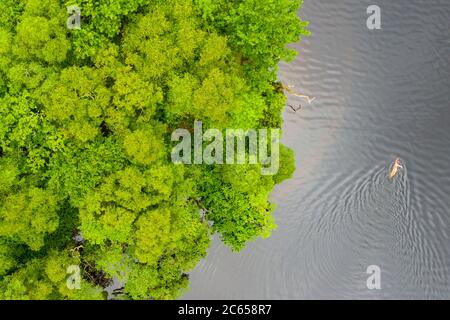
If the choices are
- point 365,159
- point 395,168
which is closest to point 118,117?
point 365,159

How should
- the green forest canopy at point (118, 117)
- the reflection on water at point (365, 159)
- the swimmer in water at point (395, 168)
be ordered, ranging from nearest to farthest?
the green forest canopy at point (118, 117), the reflection on water at point (365, 159), the swimmer in water at point (395, 168)

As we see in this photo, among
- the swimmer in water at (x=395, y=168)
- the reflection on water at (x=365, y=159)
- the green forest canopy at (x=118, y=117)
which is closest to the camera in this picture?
the green forest canopy at (x=118, y=117)

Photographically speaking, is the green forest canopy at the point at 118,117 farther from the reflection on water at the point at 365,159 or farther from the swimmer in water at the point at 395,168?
the swimmer in water at the point at 395,168

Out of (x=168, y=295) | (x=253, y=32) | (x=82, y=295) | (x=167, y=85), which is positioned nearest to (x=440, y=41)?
(x=253, y=32)

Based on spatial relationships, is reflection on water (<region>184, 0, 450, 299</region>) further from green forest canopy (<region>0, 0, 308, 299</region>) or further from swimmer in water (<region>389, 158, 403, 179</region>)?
green forest canopy (<region>0, 0, 308, 299</region>)

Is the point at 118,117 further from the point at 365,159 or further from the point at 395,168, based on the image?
the point at 395,168

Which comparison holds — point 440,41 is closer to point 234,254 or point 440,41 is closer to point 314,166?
point 314,166

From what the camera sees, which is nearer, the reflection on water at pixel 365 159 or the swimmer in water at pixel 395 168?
the reflection on water at pixel 365 159

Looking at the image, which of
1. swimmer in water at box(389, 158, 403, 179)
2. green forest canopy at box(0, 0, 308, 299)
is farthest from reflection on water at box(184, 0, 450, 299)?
green forest canopy at box(0, 0, 308, 299)

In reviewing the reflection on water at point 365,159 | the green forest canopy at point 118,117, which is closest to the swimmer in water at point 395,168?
the reflection on water at point 365,159
